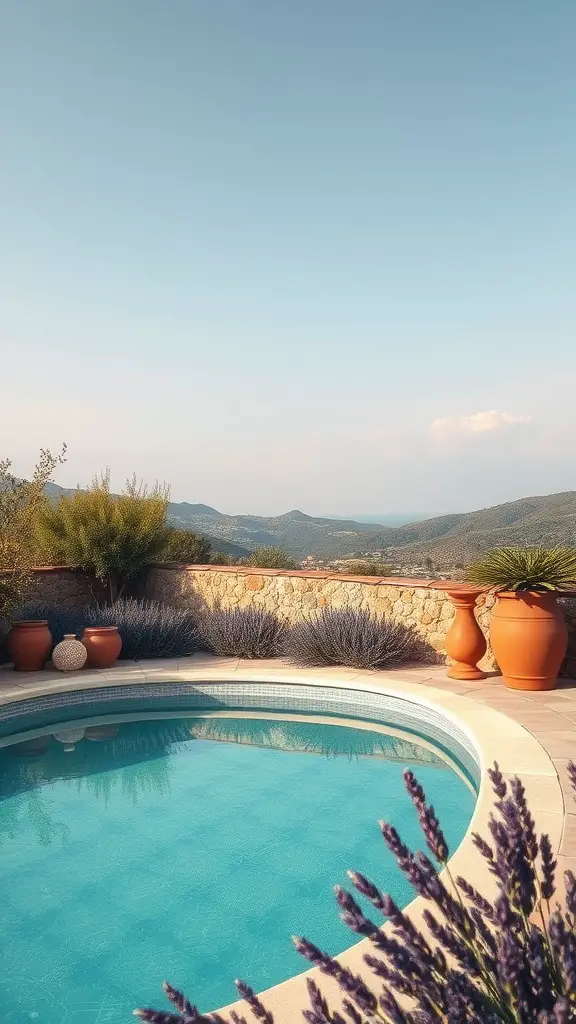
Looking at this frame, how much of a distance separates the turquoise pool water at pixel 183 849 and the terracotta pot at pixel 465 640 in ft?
3.60

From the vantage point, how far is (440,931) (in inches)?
35.4

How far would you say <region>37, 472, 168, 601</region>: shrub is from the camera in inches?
359

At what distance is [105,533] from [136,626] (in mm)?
1657

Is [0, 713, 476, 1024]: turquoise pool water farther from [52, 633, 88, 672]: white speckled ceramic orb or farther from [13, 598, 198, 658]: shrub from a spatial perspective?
[13, 598, 198, 658]: shrub

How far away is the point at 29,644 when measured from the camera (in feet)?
23.6

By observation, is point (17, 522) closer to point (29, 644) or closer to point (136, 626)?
point (29, 644)

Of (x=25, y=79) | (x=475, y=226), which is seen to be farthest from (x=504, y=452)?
(x=25, y=79)

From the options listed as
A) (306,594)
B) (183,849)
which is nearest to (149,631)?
(306,594)

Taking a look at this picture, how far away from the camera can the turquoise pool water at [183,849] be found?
2.76 metres

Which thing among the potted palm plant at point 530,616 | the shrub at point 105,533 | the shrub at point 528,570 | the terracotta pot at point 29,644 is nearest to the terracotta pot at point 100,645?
the terracotta pot at point 29,644

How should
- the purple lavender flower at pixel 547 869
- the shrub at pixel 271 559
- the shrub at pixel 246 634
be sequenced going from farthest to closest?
the shrub at pixel 271 559, the shrub at pixel 246 634, the purple lavender flower at pixel 547 869

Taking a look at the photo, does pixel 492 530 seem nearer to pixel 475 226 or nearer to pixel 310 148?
pixel 475 226

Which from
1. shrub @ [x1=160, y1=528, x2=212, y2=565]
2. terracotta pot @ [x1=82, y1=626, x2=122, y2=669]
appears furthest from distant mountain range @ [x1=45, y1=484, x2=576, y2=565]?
terracotta pot @ [x1=82, y1=626, x2=122, y2=669]

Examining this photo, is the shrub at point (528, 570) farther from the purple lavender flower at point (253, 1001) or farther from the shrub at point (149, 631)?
the purple lavender flower at point (253, 1001)
